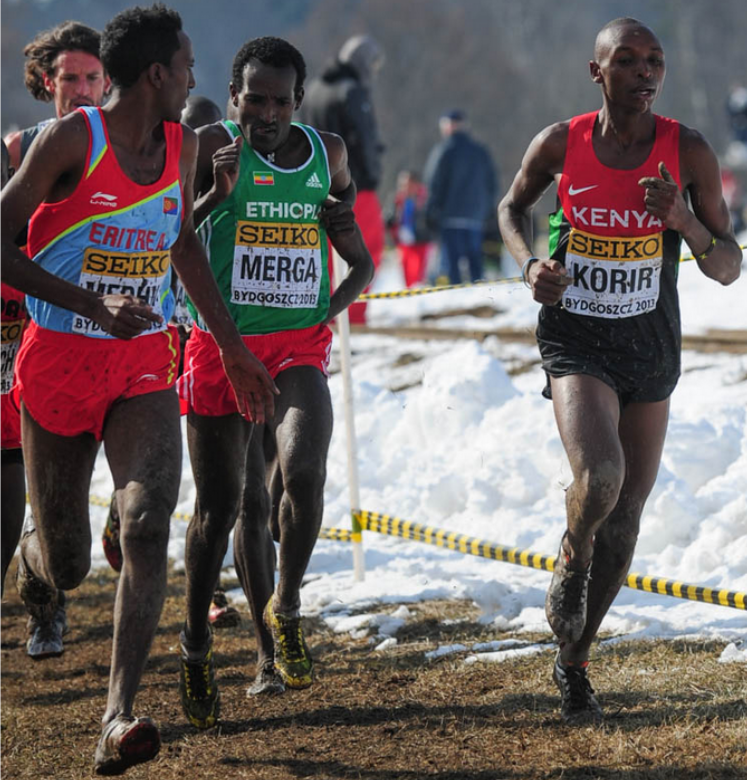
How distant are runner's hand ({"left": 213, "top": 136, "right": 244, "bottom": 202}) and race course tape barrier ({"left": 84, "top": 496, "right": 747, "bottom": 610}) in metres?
1.43

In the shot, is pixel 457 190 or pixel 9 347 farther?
pixel 457 190

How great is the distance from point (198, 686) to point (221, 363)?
1.20 meters

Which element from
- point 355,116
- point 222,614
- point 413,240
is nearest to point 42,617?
point 222,614

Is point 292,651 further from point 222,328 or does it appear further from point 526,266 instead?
point 526,266

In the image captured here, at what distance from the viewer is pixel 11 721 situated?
5.91 meters

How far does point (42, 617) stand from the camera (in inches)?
263

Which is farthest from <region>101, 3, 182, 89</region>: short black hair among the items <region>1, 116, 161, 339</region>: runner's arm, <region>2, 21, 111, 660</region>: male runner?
<region>2, 21, 111, 660</region>: male runner

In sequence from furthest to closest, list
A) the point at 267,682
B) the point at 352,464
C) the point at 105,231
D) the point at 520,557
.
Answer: the point at 352,464
the point at 520,557
the point at 267,682
the point at 105,231

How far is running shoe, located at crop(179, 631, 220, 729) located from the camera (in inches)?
209

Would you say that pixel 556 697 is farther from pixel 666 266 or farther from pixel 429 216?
pixel 429 216

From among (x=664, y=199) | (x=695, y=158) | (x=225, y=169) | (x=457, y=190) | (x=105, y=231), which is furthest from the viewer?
(x=457, y=190)

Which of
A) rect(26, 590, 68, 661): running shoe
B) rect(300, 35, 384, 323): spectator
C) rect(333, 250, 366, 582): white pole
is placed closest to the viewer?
rect(26, 590, 68, 661): running shoe

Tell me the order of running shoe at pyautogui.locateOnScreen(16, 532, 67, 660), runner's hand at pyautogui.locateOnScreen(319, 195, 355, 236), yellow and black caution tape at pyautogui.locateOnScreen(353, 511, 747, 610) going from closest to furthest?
runner's hand at pyautogui.locateOnScreen(319, 195, 355, 236)
yellow and black caution tape at pyautogui.locateOnScreen(353, 511, 747, 610)
running shoe at pyautogui.locateOnScreen(16, 532, 67, 660)

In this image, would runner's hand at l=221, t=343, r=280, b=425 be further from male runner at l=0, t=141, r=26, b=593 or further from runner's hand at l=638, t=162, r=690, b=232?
runner's hand at l=638, t=162, r=690, b=232
